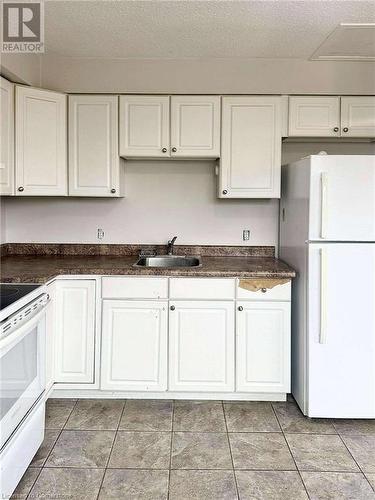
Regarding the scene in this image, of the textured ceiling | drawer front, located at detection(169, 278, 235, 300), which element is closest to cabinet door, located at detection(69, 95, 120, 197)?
the textured ceiling

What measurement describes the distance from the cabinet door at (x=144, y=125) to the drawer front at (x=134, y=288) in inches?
37.5

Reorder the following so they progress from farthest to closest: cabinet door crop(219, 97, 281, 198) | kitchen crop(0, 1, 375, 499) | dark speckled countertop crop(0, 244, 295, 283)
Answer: cabinet door crop(219, 97, 281, 198), dark speckled countertop crop(0, 244, 295, 283), kitchen crop(0, 1, 375, 499)

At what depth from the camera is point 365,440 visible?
2.40 meters

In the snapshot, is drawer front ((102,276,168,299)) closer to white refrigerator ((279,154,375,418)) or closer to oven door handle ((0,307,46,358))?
oven door handle ((0,307,46,358))

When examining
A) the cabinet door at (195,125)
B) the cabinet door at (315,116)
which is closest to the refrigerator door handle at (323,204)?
the cabinet door at (315,116)

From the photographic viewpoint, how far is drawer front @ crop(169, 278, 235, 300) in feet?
9.05

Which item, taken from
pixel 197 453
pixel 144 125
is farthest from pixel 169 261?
pixel 197 453

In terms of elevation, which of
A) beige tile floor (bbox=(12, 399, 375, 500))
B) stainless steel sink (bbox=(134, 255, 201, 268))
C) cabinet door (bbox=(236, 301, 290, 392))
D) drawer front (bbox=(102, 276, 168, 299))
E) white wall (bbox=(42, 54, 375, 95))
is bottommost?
beige tile floor (bbox=(12, 399, 375, 500))

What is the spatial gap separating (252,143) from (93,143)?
3.79 feet

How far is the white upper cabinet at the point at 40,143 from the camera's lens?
2.93 metres

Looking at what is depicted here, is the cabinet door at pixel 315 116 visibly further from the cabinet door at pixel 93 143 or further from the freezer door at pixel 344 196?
the cabinet door at pixel 93 143

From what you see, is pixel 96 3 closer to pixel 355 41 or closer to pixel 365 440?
pixel 355 41

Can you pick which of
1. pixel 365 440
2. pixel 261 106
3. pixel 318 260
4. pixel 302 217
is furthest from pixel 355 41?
pixel 365 440

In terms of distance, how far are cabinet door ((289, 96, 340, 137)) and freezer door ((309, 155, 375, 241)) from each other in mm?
661
